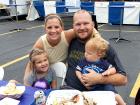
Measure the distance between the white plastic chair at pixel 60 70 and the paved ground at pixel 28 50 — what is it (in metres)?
1.46

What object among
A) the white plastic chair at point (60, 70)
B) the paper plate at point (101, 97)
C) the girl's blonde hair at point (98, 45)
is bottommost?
the white plastic chair at point (60, 70)

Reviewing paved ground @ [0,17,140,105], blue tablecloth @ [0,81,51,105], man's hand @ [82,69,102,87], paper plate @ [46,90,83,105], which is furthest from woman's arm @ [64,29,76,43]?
paved ground @ [0,17,140,105]

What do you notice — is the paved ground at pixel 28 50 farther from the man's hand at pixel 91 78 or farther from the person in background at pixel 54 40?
the man's hand at pixel 91 78

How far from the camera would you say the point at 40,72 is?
311 centimetres

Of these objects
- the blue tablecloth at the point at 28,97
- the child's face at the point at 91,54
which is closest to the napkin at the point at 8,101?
the blue tablecloth at the point at 28,97

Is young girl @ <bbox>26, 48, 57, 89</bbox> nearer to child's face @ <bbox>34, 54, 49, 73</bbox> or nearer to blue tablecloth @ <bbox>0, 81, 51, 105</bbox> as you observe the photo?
child's face @ <bbox>34, 54, 49, 73</bbox>

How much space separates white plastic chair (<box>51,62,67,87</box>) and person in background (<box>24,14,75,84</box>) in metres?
0.05

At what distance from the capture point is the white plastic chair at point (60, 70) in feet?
10.9

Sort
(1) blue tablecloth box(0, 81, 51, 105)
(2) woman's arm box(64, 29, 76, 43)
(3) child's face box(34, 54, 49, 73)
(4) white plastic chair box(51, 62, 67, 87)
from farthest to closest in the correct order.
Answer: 1. (4) white plastic chair box(51, 62, 67, 87)
2. (2) woman's arm box(64, 29, 76, 43)
3. (3) child's face box(34, 54, 49, 73)
4. (1) blue tablecloth box(0, 81, 51, 105)

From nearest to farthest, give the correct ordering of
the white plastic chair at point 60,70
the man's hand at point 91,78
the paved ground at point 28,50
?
the man's hand at point 91,78
the white plastic chair at point 60,70
the paved ground at point 28,50

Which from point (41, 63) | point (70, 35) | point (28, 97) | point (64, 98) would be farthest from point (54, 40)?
point (64, 98)

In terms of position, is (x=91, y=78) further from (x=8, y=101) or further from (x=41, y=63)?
(x=8, y=101)

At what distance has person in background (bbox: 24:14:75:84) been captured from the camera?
307cm

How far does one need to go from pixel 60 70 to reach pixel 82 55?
1.65 ft
